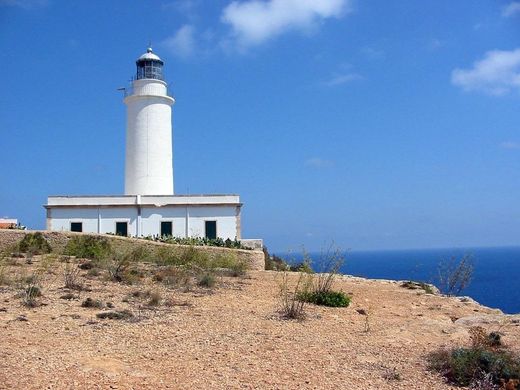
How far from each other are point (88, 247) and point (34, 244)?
72.8 inches

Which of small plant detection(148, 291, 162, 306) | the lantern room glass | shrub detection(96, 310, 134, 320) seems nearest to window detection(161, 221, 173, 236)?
the lantern room glass

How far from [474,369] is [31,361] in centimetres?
495

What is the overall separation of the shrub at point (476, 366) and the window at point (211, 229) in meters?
19.6

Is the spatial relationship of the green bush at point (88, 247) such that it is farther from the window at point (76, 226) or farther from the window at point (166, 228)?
the window at point (76, 226)

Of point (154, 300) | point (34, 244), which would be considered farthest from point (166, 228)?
point (154, 300)

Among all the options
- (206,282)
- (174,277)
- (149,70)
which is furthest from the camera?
(149,70)

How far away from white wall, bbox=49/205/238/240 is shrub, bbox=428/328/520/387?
771 inches

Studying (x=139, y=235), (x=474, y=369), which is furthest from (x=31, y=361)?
(x=139, y=235)

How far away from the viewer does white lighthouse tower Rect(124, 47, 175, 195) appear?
2780cm

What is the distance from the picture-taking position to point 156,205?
25922 millimetres

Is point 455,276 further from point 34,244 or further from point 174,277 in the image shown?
point 34,244

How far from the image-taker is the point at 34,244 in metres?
17.5

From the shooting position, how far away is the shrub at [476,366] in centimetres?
628

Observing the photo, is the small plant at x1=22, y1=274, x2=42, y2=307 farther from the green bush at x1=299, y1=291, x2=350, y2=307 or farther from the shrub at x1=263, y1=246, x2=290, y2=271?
the shrub at x1=263, y1=246, x2=290, y2=271
